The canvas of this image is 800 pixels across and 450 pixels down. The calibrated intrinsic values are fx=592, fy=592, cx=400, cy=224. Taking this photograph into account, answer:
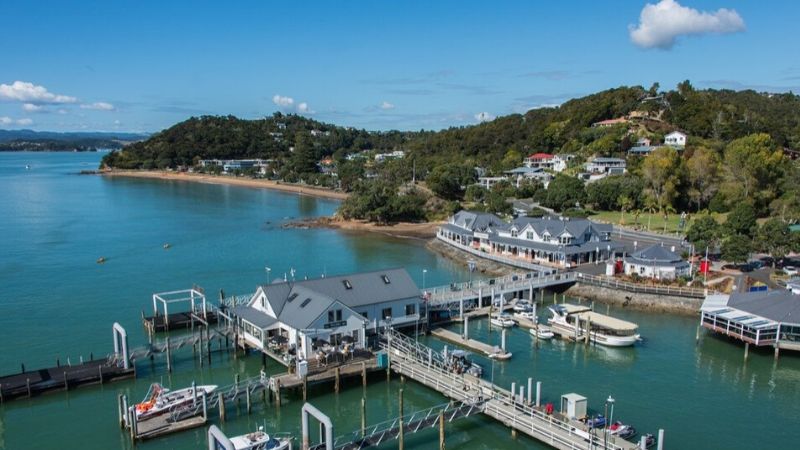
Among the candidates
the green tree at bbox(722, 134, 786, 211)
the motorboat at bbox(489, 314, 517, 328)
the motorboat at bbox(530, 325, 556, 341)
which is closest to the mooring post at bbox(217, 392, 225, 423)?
the motorboat at bbox(489, 314, 517, 328)

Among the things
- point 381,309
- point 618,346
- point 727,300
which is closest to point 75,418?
point 381,309

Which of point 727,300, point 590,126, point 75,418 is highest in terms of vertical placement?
point 590,126

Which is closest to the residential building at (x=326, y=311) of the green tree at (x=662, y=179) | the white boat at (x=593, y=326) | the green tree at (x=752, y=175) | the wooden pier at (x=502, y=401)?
the wooden pier at (x=502, y=401)

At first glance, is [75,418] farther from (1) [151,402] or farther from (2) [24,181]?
(2) [24,181]

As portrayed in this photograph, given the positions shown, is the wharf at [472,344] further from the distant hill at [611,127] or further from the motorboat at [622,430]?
the distant hill at [611,127]

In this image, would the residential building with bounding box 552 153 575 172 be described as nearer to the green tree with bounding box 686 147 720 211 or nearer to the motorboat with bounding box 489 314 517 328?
the green tree with bounding box 686 147 720 211

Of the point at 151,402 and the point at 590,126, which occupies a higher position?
the point at 590,126
